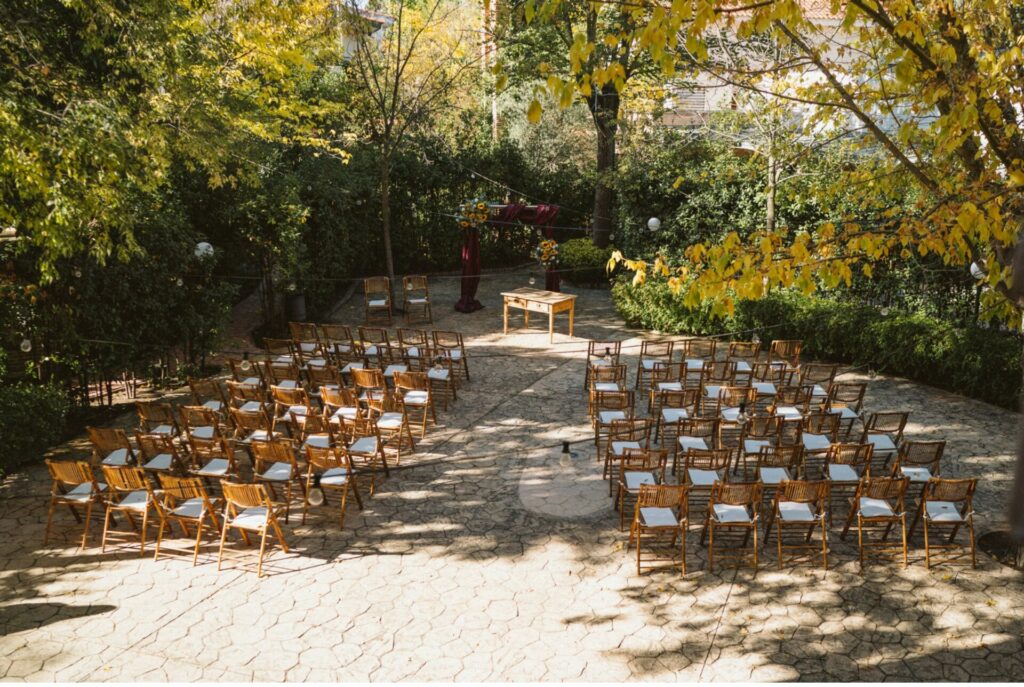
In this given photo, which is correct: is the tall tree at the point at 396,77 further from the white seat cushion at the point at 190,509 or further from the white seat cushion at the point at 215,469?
the white seat cushion at the point at 190,509

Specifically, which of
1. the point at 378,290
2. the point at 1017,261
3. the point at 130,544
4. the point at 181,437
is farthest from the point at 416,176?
the point at 1017,261

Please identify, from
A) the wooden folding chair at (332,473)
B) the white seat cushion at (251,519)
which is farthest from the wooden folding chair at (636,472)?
the white seat cushion at (251,519)

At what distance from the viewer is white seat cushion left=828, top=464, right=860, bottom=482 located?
9.28 m

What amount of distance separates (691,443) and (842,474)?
6.05 feet

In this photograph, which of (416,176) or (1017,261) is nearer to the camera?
(1017,261)

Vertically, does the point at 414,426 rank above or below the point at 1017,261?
below

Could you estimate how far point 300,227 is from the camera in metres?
17.9

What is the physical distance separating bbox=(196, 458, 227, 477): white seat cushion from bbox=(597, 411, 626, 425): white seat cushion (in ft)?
16.0

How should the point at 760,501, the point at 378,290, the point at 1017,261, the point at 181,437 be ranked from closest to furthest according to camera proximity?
the point at 1017,261, the point at 760,501, the point at 181,437, the point at 378,290

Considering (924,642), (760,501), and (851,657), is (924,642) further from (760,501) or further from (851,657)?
(760,501)

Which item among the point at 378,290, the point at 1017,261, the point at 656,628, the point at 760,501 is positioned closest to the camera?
the point at 1017,261

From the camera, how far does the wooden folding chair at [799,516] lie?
8422 mm

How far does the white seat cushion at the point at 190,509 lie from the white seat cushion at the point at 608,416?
17.1 ft

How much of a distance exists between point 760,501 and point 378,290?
12413 mm
